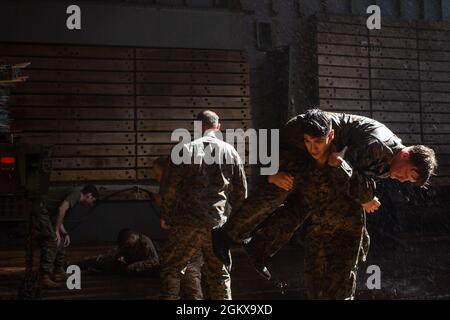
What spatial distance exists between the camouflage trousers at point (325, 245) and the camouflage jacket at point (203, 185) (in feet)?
2.14

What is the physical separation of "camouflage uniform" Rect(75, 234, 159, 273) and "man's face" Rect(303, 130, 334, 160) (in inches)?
140

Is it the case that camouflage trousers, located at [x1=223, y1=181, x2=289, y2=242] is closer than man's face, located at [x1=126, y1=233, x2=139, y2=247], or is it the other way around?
camouflage trousers, located at [x1=223, y1=181, x2=289, y2=242]

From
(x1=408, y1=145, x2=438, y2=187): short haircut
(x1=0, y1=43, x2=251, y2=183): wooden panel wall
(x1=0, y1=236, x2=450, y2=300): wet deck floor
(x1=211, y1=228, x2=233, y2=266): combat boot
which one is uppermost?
(x1=0, y1=43, x2=251, y2=183): wooden panel wall

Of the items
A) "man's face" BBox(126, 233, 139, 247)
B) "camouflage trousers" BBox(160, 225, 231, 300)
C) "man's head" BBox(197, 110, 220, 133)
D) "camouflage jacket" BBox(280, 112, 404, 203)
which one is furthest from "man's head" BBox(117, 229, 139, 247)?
"camouflage jacket" BBox(280, 112, 404, 203)

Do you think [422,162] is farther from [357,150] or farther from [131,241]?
[131,241]

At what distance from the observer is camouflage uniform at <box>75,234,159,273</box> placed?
6.88 m

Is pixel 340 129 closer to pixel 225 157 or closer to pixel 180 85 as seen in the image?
pixel 225 157

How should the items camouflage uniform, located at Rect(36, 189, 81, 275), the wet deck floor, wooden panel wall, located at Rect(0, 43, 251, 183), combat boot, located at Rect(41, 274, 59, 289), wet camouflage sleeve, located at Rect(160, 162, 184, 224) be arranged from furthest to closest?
wooden panel wall, located at Rect(0, 43, 251, 183) < combat boot, located at Rect(41, 274, 59, 289) < camouflage uniform, located at Rect(36, 189, 81, 275) < the wet deck floor < wet camouflage sleeve, located at Rect(160, 162, 184, 224)

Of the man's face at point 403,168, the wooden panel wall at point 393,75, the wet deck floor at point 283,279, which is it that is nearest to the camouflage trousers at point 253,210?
the man's face at point 403,168

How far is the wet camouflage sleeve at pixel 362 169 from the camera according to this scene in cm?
365

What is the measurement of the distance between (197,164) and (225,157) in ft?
0.84

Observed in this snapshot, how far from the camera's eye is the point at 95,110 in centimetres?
1012

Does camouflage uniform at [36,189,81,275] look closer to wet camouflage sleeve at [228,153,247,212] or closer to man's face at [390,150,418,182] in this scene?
wet camouflage sleeve at [228,153,247,212]

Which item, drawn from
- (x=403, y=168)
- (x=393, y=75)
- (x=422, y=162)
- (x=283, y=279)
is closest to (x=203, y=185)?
(x=403, y=168)
